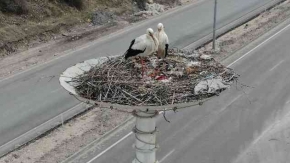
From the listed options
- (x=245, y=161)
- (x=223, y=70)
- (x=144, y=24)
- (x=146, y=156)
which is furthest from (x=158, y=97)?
(x=144, y=24)

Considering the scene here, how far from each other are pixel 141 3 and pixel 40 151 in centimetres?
2288

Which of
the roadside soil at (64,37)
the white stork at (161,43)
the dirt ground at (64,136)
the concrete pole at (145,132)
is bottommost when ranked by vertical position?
the roadside soil at (64,37)

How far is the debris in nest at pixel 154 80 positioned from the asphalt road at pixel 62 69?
11102 mm

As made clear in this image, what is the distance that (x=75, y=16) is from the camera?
36906 mm

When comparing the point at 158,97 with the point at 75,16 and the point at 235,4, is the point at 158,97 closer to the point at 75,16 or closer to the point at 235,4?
the point at 75,16

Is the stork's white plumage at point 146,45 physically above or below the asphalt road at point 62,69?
above

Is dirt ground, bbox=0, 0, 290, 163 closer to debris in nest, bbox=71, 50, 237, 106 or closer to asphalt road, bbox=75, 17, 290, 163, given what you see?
asphalt road, bbox=75, 17, 290, 163

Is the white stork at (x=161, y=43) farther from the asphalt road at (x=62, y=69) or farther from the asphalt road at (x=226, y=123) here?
the asphalt road at (x=62, y=69)

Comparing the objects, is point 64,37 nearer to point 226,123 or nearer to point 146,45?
point 226,123

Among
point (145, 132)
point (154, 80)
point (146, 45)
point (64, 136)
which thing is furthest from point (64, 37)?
point (145, 132)

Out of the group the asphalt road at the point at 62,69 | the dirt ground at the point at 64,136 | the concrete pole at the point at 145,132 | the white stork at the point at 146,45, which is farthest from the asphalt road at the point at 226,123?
the concrete pole at the point at 145,132

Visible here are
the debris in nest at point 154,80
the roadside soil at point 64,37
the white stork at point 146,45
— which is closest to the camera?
the debris in nest at point 154,80

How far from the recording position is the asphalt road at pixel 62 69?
22.4 meters

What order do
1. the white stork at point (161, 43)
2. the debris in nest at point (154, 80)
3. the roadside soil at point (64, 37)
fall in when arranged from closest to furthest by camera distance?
the debris in nest at point (154, 80) < the white stork at point (161, 43) < the roadside soil at point (64, 37)
